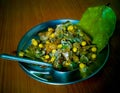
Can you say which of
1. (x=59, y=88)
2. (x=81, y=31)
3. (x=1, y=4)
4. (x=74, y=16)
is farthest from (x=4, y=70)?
(x=1, y=4)

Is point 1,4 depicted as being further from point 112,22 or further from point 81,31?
point 112,22

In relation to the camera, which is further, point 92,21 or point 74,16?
point 74,16

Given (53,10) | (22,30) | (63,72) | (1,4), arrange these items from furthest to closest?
(1,4)
(53,10)
(22,30)
(63,72)

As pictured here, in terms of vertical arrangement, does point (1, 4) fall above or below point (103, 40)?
above

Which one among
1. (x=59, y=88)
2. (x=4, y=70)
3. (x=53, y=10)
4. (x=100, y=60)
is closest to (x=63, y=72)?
(x=59, y=88)

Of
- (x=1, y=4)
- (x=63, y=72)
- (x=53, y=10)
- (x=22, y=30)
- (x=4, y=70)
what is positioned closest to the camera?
(x=63, y=72)

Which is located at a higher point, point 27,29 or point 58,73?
point 27,29

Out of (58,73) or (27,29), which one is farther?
(27,29)

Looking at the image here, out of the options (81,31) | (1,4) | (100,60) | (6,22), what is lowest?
(100,60)
